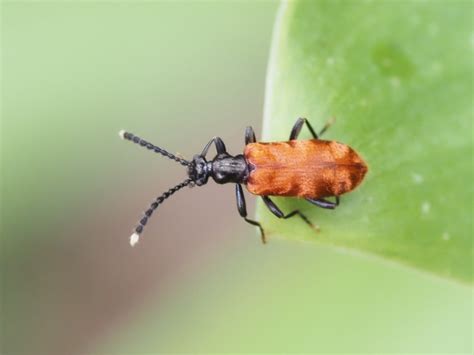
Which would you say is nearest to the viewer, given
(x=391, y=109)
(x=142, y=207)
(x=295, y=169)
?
(x=391, y=109)

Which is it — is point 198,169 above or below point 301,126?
below

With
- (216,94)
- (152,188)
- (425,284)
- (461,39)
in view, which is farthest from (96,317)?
(461,39)

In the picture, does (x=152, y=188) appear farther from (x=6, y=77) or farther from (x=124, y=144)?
(x=6, y=77)

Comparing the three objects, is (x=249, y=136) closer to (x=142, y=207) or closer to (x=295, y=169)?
(x=295, y=169)

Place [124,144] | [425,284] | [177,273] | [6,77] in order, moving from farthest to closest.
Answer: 1. [177,273]
2. [124,144]
3. [6,77]
4. [425,284]

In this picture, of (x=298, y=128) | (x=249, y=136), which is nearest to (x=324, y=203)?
(x=298, y=128)

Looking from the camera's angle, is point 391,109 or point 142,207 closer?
point 391,109
